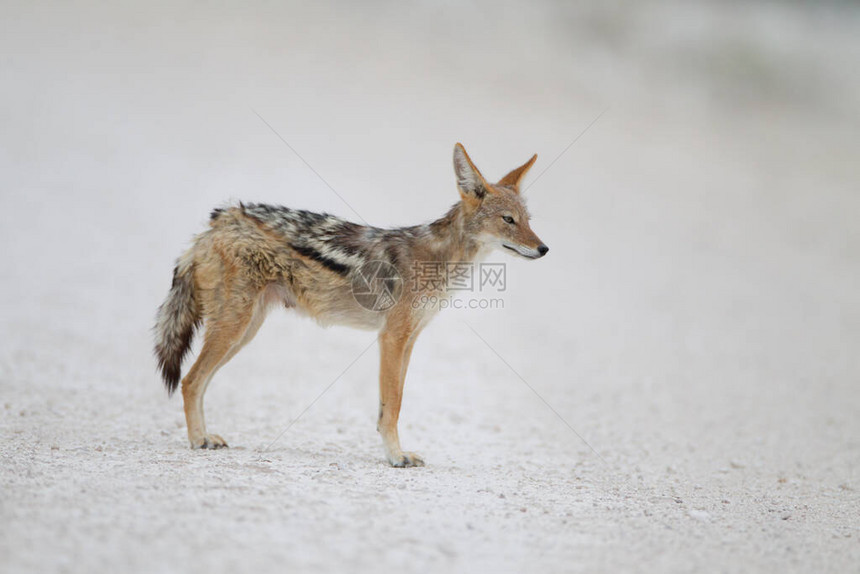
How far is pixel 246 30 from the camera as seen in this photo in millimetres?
28500

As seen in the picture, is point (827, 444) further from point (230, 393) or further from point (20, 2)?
point (20, 2)

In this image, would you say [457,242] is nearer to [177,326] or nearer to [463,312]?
[177,326]

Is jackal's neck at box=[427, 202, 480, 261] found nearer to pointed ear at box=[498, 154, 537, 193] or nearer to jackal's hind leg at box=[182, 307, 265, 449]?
pointed ear at box=[498, 154, 537, 193]

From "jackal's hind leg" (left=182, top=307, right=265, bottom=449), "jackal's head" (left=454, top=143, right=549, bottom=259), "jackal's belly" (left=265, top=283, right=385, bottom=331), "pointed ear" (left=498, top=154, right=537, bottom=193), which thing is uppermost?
"pointed ear" (left=498, top=154, right=537, bottom=193)

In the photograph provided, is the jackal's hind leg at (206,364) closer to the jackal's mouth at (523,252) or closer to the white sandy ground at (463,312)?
the white sandy ground at (463,312)

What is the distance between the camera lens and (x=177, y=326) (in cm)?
647

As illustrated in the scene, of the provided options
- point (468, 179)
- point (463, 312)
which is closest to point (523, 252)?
point (468, 179)

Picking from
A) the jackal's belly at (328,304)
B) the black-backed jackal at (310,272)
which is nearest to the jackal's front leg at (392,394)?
the black-backed jackal at (310,272)

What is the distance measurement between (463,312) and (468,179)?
970cm

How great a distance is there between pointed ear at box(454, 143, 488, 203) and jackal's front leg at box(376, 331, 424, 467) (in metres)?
1.42

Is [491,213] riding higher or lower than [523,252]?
higher

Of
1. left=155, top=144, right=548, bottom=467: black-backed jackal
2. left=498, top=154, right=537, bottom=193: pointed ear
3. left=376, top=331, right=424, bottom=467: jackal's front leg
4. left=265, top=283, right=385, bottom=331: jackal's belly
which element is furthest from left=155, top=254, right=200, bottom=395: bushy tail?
left=498, top=154, right=537, bottom=193: pointed ear

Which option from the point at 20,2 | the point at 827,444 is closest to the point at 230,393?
the point at 827,444

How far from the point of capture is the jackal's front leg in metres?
6.18
